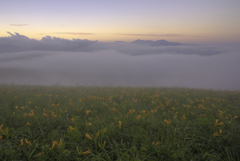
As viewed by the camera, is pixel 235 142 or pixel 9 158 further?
pixel 235 142

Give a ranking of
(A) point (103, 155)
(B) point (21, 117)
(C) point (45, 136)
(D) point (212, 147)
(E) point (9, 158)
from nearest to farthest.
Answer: (E) point (9, 158) → (A) point (103, 155) → (D) point (212, 147) → (C) point (45, 136) → (B) point (21, 117)

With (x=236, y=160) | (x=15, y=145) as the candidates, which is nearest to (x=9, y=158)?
(x=15, y=145)

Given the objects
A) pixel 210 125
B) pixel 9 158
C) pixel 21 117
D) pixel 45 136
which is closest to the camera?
pixel 9 158

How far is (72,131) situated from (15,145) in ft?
2.97

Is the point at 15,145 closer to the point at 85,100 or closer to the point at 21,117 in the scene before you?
the point at 21,117

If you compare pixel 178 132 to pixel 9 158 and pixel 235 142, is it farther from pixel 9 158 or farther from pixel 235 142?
pixel 9 158

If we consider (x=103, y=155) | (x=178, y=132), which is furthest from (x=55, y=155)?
(x=178, y=132)

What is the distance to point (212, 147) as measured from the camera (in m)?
2.47

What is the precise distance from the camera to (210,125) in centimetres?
304

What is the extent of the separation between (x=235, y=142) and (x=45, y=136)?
→ 3.66m

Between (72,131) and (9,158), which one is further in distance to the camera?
(72,131)

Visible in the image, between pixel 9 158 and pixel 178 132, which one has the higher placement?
pixel 178 132

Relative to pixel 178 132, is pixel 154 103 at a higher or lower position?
lower

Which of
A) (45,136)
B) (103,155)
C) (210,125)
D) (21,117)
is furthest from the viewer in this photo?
(21,117)
